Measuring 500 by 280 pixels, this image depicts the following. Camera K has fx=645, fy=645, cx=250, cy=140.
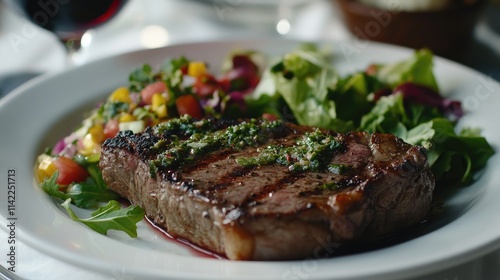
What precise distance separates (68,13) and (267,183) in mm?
2477

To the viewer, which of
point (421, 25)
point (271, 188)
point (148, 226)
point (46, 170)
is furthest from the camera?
point (421, 25)

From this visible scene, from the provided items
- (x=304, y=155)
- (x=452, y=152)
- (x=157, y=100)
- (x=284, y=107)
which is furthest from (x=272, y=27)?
(x=304, y=155)

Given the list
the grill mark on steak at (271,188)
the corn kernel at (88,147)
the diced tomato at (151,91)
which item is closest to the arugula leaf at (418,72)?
the diced tomato at (151,91)

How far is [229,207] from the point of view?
2900 millimetres

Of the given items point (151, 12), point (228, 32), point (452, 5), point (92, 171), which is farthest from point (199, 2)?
point (92, 171)

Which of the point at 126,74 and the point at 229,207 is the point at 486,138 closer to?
the point at 229,207

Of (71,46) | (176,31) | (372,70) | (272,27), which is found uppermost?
(372,70)

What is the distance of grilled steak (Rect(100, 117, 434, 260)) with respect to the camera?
285cm

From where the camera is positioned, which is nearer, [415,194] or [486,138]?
[415,194]

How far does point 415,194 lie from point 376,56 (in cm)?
225

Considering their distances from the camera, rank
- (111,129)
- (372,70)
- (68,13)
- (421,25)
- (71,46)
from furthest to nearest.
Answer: (421,25) < (71,46) < (372,70) < (68,13) < (111,129)

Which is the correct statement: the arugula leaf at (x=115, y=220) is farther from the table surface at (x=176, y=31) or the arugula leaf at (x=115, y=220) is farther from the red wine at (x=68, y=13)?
the table surface at (x=176, y=31)

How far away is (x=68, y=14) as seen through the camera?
4.76 meters

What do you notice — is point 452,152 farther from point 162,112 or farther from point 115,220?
point 115,220
